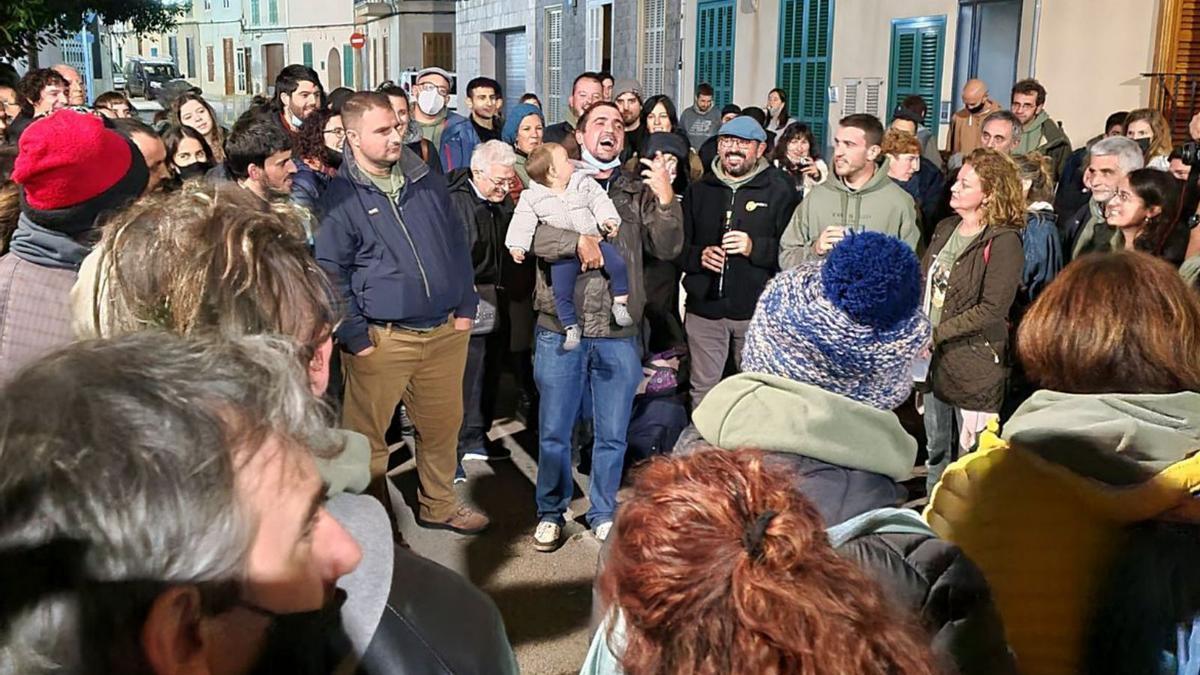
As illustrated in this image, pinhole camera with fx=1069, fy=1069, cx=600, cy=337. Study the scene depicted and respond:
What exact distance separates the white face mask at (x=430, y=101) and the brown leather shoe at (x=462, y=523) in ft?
13.2

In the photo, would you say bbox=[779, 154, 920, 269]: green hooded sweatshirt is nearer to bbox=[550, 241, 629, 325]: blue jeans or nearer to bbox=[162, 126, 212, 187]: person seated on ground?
bbox=[550, 241, 629, 325]: blue jeans

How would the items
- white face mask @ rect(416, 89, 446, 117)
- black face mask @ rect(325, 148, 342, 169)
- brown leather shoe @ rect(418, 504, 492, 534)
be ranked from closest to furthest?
brown leather shoe @ rect(418, 504, 492, 534) < black face mask @ rect(325, 148, 342, 169) < white face mask @ rect(416, 89, 446, 117)

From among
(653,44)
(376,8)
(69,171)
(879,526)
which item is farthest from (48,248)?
(376,8)

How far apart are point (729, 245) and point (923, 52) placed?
800 cm

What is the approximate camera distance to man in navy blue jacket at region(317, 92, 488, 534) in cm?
391

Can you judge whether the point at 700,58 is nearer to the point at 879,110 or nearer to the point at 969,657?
the point at 879,110

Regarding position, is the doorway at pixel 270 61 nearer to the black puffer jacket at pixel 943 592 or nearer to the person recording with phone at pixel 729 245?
the person recording with phone at pixel 729 245

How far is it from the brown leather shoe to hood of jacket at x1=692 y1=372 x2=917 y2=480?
9.40 feet

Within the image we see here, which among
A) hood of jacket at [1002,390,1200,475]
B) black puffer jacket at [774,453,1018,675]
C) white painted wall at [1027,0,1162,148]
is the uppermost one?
white painted wall at [1027,0,1162,148]

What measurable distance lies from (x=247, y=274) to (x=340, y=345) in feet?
6.97

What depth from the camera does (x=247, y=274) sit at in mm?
1953

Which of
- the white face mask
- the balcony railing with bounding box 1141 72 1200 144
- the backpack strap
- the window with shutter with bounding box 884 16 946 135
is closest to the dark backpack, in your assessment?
the backpack strap

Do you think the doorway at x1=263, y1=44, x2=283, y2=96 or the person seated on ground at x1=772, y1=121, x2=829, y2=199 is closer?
the person seated on ground at x1=772, y1=121, x2=829, y2=199

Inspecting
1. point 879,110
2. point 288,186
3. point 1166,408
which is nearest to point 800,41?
point 879,110
